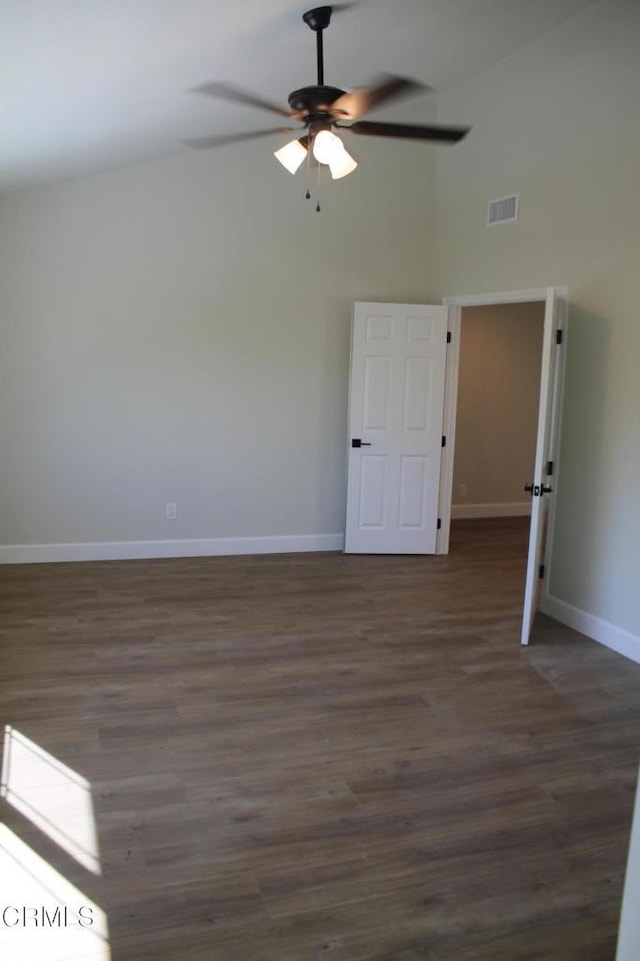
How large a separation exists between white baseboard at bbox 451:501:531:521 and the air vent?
131 inches

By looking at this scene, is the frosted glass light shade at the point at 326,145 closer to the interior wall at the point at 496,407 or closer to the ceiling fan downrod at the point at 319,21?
the ceiling fan downrod at the point at 319,21

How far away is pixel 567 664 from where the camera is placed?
4.08 metres

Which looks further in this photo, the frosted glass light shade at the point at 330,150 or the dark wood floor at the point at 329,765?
the frosted glass light shade at the point at 330,150

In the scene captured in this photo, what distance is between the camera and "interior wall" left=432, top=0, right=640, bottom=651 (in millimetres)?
4180

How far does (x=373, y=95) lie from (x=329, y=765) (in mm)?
2812

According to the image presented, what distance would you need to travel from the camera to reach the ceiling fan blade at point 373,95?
9.48 ft

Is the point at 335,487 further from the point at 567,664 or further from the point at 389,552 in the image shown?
the point at 567,664

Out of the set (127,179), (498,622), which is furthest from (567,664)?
(127,179)

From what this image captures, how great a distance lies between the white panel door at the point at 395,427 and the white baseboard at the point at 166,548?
0.38 meters

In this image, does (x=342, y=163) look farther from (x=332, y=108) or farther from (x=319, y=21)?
(x=319, y=21)

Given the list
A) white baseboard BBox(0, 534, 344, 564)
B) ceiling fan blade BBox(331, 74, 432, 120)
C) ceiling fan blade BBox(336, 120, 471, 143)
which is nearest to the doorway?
ceiling fan blade BBox(336, 120, 471, 143)

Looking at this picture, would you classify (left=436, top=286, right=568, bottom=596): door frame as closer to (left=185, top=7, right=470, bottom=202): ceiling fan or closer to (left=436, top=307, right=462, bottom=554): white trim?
(left=436, top=307, right=462, bottom=554): white trim

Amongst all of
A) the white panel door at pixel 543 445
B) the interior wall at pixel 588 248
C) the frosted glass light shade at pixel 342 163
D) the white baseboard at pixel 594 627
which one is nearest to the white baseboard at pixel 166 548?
the white baseboard at pixel 594 627

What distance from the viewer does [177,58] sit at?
3262mm
